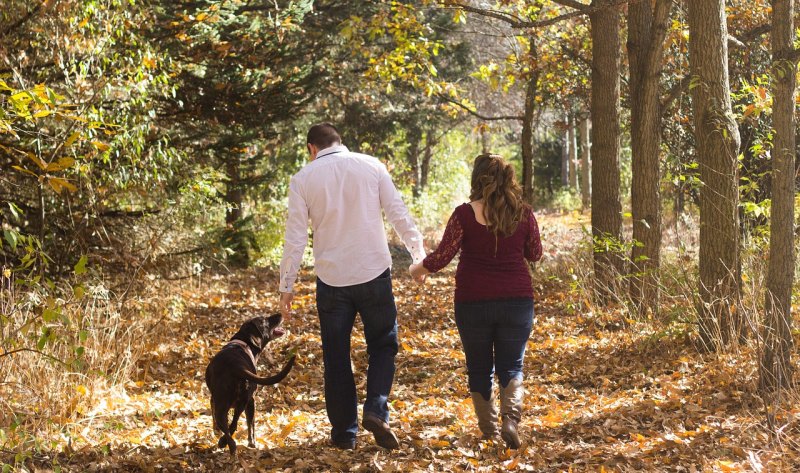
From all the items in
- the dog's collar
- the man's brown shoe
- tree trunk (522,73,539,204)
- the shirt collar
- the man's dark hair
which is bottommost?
the man's brown shoe

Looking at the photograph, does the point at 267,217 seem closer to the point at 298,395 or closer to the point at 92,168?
the point at 92,168

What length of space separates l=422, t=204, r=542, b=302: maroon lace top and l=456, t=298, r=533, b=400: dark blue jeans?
7cm

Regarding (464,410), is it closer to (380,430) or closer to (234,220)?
(380,430)

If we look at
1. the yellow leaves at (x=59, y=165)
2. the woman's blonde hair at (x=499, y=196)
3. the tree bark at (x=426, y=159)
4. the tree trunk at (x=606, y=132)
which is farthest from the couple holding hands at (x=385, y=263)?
the tree bark at (x=426, y=159)

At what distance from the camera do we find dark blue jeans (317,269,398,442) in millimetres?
5406

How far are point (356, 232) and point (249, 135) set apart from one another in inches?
359

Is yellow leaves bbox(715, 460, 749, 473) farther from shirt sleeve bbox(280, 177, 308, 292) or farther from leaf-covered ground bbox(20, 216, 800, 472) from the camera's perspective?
shirt sleeve bbox(280, 177, 308, 292)

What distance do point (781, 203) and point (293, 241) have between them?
11.9 ft

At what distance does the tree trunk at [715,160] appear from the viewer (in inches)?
279

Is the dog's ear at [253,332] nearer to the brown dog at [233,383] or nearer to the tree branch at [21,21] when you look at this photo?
the brown dog at [233,383]

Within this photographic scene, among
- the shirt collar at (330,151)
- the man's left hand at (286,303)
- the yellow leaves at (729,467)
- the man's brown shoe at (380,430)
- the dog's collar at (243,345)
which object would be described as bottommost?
the yellow leaves at (729,467)

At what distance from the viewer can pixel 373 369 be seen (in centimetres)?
555

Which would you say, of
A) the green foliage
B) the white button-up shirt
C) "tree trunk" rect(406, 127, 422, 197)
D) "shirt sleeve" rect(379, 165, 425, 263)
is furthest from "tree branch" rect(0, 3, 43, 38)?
the green foliage

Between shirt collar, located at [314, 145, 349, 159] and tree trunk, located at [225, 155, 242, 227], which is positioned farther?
tree trunk, located at [225, 155, 242, 227]
